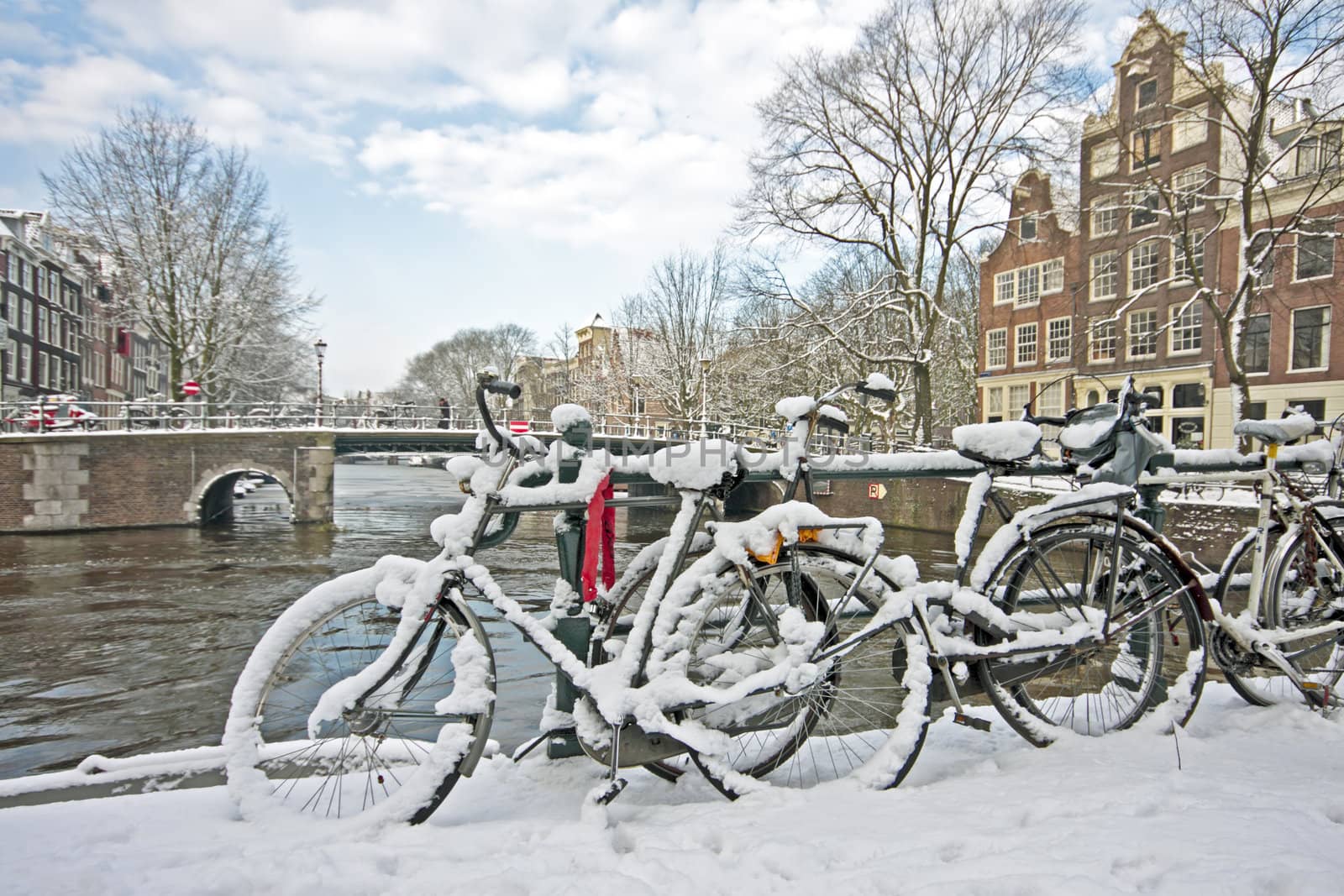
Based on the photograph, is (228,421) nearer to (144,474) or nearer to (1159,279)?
(144,474)

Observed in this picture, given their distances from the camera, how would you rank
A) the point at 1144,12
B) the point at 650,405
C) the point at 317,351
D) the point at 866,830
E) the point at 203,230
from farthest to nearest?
1. the point at 650,405
2. the point at 317,351
3. the point at 203,230
4. the point at 1144,12
5. the point at 866,830

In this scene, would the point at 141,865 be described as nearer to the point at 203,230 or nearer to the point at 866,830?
the point at 866,830

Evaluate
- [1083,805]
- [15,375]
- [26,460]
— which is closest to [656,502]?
[1083,805]

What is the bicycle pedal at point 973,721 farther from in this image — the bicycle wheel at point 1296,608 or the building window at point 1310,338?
the building window at point 1310,338

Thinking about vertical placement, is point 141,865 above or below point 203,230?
below

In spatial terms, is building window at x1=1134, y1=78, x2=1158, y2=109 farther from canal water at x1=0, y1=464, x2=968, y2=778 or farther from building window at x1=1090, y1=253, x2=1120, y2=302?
canal water at x1=0, y1=464, x2=968, y2=778

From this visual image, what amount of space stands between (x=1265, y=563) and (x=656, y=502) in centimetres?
218

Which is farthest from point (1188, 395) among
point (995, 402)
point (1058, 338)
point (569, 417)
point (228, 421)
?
point (228, 421)

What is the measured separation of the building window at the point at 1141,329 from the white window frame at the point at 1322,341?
350 centimetres

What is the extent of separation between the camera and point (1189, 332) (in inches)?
973

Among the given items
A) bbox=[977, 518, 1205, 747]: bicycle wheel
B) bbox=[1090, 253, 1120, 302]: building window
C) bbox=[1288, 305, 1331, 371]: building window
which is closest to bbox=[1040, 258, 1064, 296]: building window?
bbox=[1090, 253, 1120, 302]: building window

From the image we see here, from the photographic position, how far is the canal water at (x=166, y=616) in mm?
6121

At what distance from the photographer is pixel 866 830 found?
6.32ft

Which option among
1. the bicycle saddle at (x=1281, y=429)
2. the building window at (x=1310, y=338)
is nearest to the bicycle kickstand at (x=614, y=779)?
the bicycle saddle at (x=1281, y=429)
